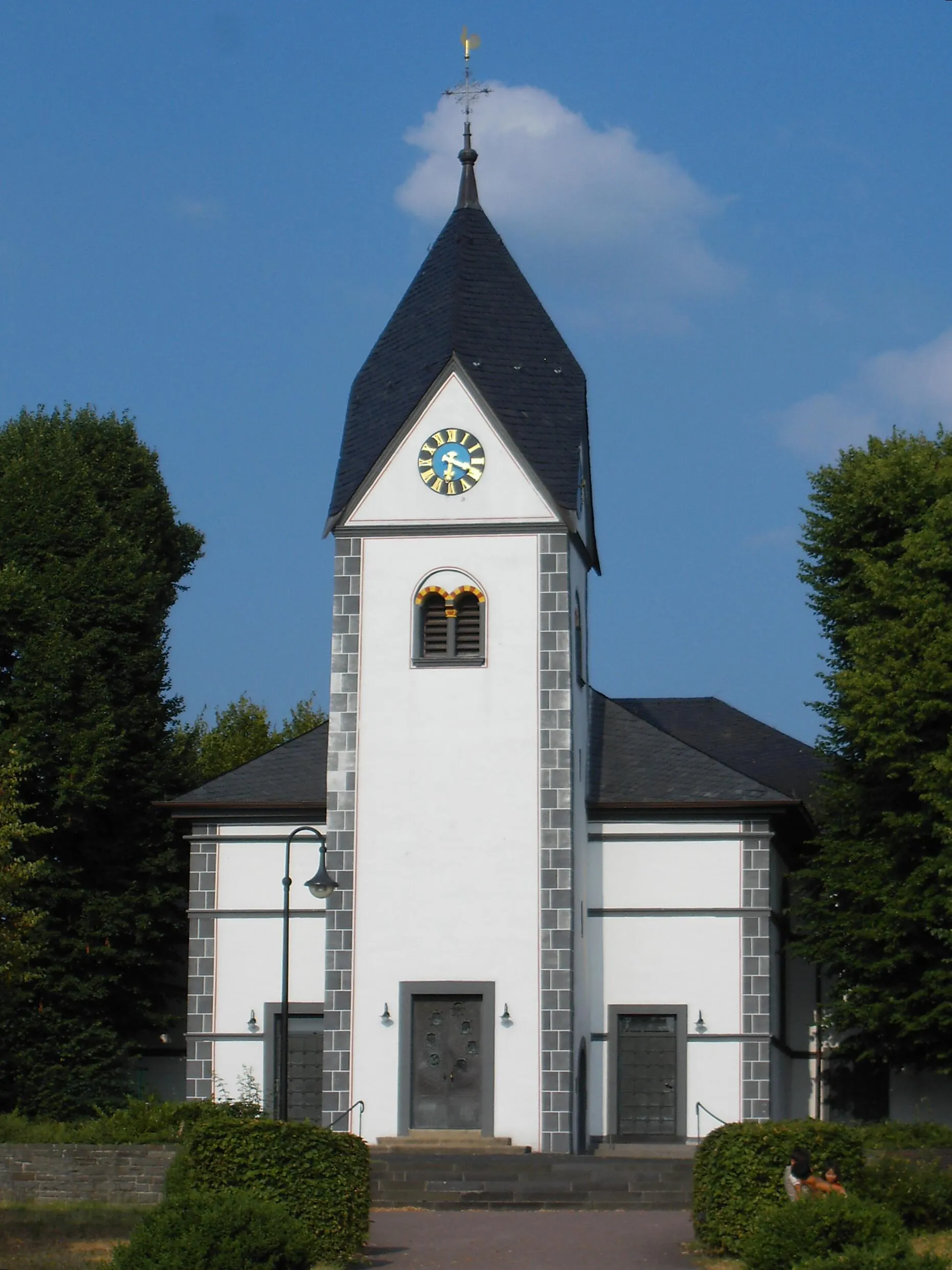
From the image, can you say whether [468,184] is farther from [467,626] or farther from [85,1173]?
[85,1173]

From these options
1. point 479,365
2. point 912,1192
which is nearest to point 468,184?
point 479,365

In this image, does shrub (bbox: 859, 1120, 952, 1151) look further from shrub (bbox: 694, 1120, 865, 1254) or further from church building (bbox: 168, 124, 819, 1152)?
church building (bbox: 168, 124, 819, 1152)

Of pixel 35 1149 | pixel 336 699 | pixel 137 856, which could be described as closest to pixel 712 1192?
pixel 35 1149

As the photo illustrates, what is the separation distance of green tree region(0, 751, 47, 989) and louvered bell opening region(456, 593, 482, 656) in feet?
26.1

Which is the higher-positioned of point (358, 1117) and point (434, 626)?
point (434, 626)

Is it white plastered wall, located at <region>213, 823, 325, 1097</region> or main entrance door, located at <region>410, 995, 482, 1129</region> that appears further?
white plastered wall, located at <region>213, 823, 325, 1097</region>

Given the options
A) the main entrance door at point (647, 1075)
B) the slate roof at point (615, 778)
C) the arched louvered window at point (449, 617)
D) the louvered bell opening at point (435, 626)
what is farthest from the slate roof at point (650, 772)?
the louvered bell opening at point (435, 626)

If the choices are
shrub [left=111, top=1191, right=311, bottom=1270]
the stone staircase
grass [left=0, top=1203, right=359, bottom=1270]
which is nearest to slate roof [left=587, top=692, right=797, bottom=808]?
the stone staircase

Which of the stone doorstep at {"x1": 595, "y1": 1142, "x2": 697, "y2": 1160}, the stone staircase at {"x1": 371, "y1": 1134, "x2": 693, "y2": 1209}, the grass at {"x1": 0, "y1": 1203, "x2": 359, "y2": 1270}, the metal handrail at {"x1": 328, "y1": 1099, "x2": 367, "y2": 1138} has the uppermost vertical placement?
the metal handrail at {"x1": 328, "y1": 1099, "x2": 367, "y2": 1138}

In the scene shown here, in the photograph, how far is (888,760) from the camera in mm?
33281

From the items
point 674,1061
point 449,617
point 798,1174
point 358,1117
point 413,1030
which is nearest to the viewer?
point 798,1174

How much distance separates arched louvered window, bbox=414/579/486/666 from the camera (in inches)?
1282

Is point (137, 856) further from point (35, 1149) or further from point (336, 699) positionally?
point (35, 1149)

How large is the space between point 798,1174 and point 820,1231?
2837mm
